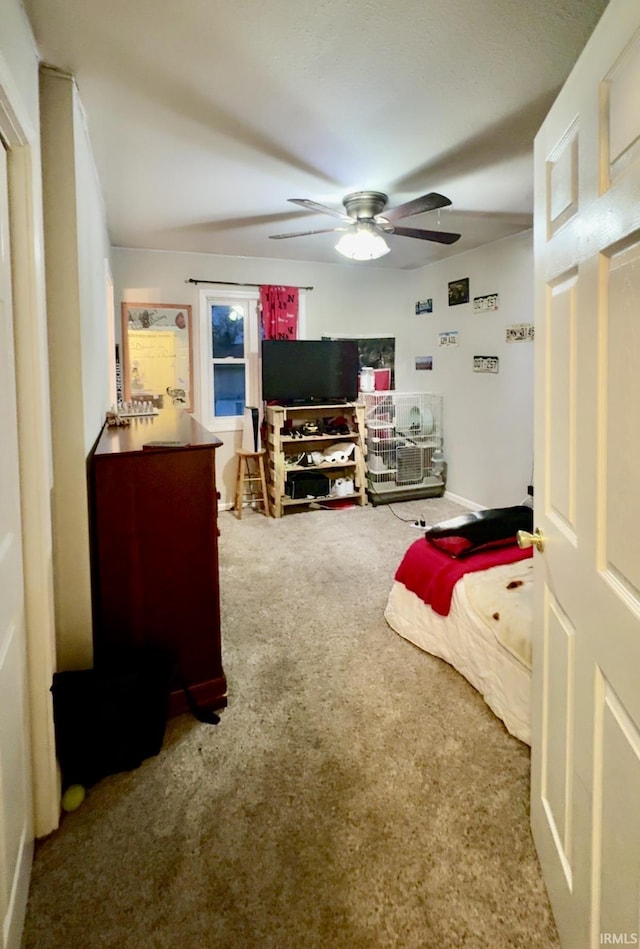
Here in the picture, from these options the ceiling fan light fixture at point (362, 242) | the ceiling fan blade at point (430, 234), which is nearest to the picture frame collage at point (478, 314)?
the ceiling fan blade at point (430, 234)

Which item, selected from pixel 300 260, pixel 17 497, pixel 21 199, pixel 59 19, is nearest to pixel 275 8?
pixel 59 19

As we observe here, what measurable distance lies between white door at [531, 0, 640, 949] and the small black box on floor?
4.11 ft

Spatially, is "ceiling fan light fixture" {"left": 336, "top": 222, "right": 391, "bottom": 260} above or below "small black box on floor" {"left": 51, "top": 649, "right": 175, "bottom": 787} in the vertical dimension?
above

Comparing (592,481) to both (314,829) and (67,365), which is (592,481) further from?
(67,365)

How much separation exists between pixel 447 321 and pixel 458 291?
311mm

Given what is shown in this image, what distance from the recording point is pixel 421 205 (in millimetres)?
Answer: 2725

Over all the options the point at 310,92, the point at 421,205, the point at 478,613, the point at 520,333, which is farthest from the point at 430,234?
the point at 478,613

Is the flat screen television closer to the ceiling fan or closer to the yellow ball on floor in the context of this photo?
the ceiling fan

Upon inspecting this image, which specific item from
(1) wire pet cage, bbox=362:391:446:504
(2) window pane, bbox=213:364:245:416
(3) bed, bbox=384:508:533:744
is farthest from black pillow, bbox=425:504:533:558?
(2) window pane, bbox=213:364:245:416

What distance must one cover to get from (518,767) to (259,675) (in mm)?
1117

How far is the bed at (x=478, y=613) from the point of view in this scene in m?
1.93

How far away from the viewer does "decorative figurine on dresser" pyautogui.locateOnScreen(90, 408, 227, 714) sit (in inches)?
75.6

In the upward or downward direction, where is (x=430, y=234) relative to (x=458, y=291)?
downward

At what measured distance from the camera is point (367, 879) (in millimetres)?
1381
